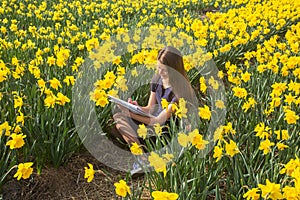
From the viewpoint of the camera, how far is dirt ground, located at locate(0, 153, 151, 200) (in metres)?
2.63

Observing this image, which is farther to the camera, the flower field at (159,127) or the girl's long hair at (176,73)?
the girl's long hair at (176,73)

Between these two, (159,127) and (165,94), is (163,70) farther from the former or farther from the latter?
(159,127)

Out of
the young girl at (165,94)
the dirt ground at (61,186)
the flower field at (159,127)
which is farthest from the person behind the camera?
the young girl at (165,94)

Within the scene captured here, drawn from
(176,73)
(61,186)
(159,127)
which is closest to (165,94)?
(176,73)

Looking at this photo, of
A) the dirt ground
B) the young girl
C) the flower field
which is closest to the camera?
the flower field

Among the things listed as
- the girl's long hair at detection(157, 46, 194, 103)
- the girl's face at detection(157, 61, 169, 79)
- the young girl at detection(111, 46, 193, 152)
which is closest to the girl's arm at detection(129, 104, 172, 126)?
the young girl at detection(111, 46, 193, 152)

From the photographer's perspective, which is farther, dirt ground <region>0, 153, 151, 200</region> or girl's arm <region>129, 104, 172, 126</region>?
girl's arm <region>129, 104, 172, 126</region>

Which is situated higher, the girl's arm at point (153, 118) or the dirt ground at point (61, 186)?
the girl's arm at point (153, 118)

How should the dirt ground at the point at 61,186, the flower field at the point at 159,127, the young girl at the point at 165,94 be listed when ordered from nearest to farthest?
1. the flower field at the point at 159,127
2. the dirt ground at the point at 61,186
3. the young girl at the point at 165,94

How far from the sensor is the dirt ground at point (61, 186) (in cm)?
263

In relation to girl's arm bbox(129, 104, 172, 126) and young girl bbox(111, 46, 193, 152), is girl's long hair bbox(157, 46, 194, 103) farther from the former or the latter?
girl's arm bbox(129, 104, 172, 126)

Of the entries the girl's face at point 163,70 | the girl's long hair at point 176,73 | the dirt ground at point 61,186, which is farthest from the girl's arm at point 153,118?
the dirt ground at point 61,186

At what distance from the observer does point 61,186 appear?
110 inches

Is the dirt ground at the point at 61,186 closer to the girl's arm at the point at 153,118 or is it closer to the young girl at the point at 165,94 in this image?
the young girl at the point at 165,94
